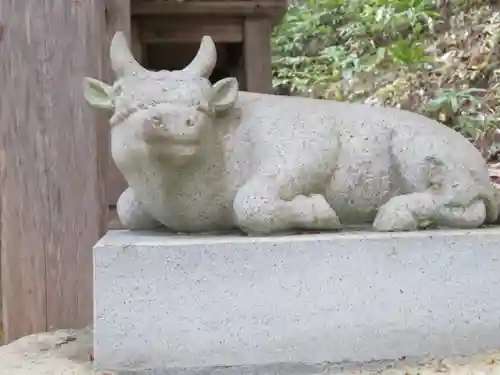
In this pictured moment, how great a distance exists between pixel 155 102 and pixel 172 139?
0.41 ft

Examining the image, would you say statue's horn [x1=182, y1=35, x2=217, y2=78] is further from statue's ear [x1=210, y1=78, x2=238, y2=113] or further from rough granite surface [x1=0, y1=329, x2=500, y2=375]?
rough granite surface [x1=0, y1=329, x2=500, y2=375]

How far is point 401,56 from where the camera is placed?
8.05 meters

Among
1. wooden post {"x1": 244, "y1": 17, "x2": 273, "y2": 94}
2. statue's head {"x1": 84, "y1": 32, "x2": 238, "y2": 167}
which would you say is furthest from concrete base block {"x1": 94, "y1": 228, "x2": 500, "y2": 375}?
wooden post {"x1": 244, "y1": 17, "x2": 273, "y2": 94}

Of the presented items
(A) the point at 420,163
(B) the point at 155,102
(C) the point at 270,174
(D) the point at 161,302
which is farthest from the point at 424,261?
(B) the point at 155,102

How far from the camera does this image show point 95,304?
6.60 ft

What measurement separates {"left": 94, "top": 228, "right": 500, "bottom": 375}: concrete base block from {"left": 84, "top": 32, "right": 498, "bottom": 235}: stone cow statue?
11 cm

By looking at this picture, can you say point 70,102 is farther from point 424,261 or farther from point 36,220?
point 424,261

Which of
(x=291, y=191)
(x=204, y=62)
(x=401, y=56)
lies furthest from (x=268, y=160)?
(x=401, y=56)

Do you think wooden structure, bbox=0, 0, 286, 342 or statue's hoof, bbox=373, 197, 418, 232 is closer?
statue's hoof, bbox=373, 197, 418, 232

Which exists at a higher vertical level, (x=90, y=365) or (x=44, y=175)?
(x=44, y=175)

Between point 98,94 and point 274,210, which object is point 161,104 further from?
point 274,210

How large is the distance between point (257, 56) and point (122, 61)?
7.30ft

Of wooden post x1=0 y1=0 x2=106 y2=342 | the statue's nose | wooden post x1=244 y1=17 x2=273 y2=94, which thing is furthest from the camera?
wooden post x1=244 y1=17 x2=273 y2=94

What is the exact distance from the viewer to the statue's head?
203 cm
